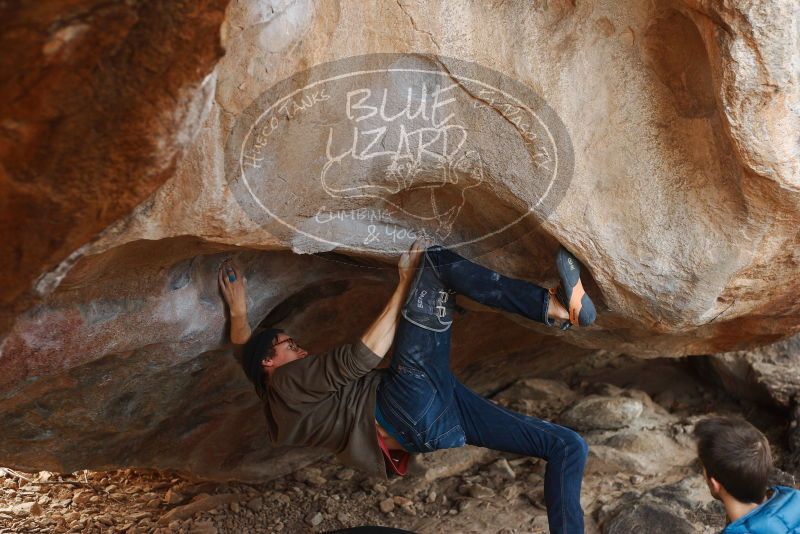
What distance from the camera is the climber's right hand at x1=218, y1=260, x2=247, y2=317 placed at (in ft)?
8.31

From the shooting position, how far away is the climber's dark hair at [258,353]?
2576 millimetres

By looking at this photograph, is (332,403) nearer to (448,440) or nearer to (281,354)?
(281,354)

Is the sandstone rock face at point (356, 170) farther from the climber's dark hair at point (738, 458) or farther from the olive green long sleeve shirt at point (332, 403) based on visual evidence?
the climber's dark hair at point (738, 458)

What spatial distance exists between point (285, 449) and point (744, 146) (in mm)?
2376

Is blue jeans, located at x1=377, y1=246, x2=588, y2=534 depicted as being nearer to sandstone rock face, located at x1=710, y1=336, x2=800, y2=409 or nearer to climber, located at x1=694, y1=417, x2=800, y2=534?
climber, located at x1=694, y1=417, x2=800, y2=534

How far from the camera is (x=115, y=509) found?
3395 mm

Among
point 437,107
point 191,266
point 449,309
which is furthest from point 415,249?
point 191,266

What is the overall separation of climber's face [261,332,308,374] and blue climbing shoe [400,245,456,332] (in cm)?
42

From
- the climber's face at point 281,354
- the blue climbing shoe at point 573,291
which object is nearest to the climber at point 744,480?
the blue climbing shoe at point 573,291

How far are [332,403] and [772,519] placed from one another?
4.42ft

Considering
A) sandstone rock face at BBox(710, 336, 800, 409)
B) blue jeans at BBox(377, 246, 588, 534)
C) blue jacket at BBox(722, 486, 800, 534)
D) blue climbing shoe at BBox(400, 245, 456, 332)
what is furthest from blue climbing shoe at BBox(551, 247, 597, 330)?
sandstone rock face at BBox(710, 336, 800, 409)

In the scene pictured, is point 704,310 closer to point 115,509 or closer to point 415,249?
point 415,249

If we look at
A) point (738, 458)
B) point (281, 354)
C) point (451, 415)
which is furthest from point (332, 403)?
point (738, 458)

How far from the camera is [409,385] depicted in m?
2.56
